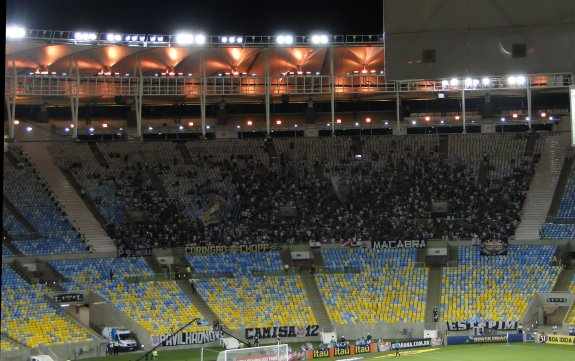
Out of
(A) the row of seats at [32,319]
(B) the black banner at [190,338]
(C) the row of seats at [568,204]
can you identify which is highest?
(C) the row of seats at [568,204]

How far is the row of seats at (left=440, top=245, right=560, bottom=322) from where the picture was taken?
44344 millimetres

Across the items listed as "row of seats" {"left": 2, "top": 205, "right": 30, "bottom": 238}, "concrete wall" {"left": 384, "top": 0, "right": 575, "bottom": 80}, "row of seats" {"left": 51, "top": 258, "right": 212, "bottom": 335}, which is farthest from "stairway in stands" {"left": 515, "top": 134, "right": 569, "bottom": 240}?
"concrete wall" {"left": 384, "top": 0, "right": 575, "bottom": 80}

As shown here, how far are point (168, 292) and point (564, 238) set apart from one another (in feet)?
80.5

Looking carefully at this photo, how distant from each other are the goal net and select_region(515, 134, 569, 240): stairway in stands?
905 inches

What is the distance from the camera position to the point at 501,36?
1039 cm

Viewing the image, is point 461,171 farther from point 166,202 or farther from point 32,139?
point 32,139

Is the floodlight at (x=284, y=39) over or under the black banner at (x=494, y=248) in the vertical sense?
over

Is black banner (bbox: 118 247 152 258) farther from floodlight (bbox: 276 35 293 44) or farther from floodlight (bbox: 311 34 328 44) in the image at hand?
floodlight (bbox: 311 34 328 44)

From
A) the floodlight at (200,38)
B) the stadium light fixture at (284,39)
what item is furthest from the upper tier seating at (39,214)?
Answer: the stadium light fixture at (284,39)

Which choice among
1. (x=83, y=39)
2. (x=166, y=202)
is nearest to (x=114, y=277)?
(x=166, y=202)

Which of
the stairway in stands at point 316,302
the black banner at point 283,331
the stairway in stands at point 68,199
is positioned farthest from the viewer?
the stairway in stands at point 68,199

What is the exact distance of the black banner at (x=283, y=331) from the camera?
42438 millimetres

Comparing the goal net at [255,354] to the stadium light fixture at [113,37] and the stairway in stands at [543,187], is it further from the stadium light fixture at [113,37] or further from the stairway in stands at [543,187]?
the stairway in stands at [543,187]

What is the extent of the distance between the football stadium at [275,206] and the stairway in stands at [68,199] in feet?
0.47
